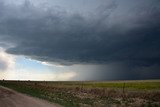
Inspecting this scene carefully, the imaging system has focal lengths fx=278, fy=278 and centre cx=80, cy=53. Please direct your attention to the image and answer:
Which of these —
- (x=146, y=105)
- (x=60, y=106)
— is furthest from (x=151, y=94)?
(x=60, y=106)

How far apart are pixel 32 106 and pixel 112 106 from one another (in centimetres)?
822

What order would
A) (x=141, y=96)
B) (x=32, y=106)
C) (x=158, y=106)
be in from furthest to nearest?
(x=141, y=96)
(x=158, y=106)
(x=32, y=106)

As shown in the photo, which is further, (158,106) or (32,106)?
(158,106)

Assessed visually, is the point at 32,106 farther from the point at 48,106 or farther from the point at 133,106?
the point at 133,106

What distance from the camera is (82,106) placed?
93.8ft

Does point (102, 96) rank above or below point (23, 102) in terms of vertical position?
above

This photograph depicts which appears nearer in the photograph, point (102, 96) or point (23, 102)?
point (23, 102)

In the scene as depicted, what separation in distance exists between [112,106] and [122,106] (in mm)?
1227

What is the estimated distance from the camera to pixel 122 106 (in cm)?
2942

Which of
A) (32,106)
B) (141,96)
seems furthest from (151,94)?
(32,106)

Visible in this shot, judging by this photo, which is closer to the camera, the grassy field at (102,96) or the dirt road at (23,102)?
the dirt road at (23,102)

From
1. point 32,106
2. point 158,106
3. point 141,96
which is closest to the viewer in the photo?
point 32,106

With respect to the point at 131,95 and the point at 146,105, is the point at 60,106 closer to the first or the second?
the point at 146,105

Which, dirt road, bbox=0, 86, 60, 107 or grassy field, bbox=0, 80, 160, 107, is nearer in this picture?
dirt road, bbox=0, 86, 60, 107
